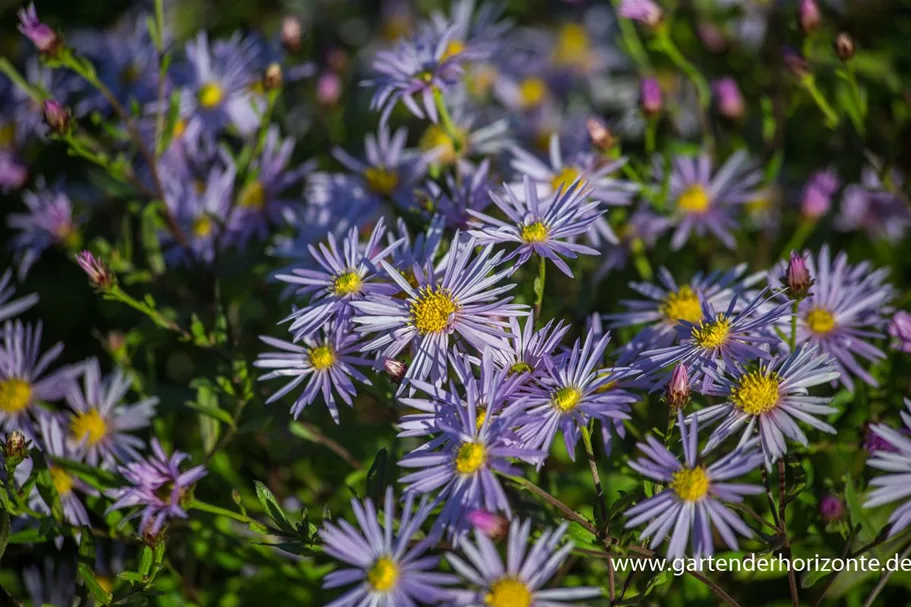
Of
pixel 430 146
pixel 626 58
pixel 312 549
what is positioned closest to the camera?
pixel 312 549

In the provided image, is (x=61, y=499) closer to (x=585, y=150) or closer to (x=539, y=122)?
(x=585, y=150)

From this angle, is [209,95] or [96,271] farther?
[209,95]

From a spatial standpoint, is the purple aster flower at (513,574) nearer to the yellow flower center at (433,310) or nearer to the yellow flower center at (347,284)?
the yellow flower center at (433,310)

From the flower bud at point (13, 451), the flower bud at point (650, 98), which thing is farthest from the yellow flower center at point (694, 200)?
the flower bud at point (13, 451)

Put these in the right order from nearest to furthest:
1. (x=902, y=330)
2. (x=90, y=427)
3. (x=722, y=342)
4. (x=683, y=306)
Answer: (x=722, y=342), (x=902, y=330), (x=683, y=306), (x=90, y=427)

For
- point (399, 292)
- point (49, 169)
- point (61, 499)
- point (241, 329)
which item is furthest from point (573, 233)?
point (49, 169)

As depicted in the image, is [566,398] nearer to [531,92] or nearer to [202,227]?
[202,227]

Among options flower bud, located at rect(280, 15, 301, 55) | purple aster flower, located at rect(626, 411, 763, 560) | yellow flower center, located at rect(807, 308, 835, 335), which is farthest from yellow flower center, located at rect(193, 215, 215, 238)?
yellow flower center, located at rect(807, 308, 835, 335)

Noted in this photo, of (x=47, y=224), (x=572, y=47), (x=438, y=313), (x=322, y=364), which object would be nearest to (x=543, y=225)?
(x=438, y=313)
